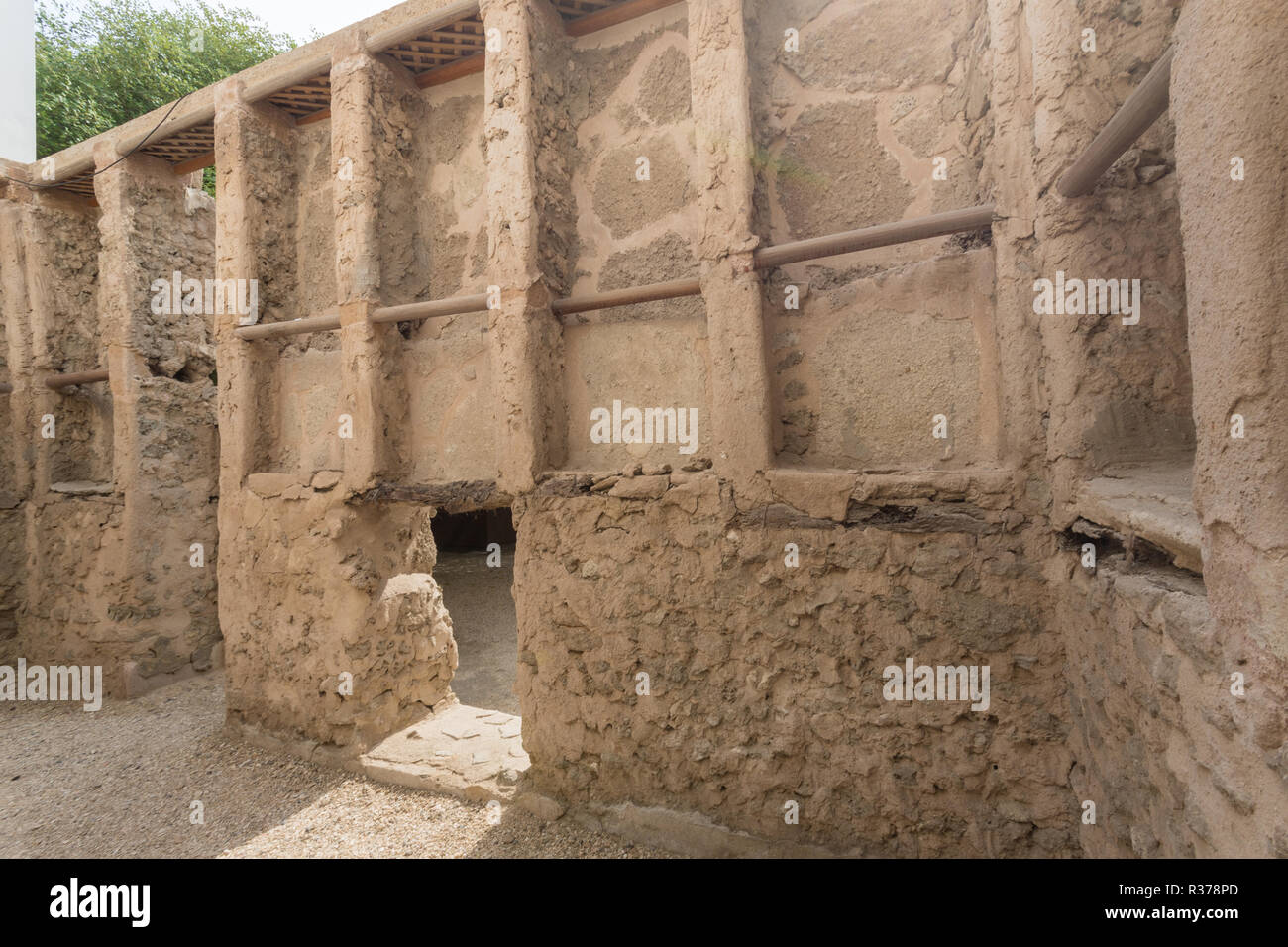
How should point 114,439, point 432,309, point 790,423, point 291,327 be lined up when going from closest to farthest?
point 790,423 → point 432,309 → point 291,327 → point 114,439

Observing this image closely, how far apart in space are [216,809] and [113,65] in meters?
12.6

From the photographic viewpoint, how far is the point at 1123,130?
1.83m

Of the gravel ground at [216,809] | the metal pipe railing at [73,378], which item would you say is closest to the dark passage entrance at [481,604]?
the gravel ground at [216,809]

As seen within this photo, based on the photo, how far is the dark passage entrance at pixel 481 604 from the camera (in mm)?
6285

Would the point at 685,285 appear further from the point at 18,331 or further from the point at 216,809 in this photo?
the point at 18,331

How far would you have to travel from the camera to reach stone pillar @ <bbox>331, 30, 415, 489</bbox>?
4.09 metres

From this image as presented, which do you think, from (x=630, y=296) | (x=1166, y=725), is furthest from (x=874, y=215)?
(x=1166, y=725)

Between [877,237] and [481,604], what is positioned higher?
[877,237]

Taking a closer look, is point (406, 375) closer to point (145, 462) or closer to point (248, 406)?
point (248, 406)

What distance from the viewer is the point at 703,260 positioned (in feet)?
10.3

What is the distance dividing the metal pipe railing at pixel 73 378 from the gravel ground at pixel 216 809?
302 centimetres

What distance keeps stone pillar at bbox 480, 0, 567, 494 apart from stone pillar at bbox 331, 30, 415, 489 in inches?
37.9

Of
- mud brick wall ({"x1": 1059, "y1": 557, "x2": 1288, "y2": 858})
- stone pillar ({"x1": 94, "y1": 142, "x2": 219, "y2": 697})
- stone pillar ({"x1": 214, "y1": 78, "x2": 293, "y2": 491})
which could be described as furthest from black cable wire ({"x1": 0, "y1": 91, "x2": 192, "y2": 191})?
mud brick wall ({"x1": 1059, "y1": 557, "x2": 1288, "y2": 858})

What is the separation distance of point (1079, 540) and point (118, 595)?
7.05 m
